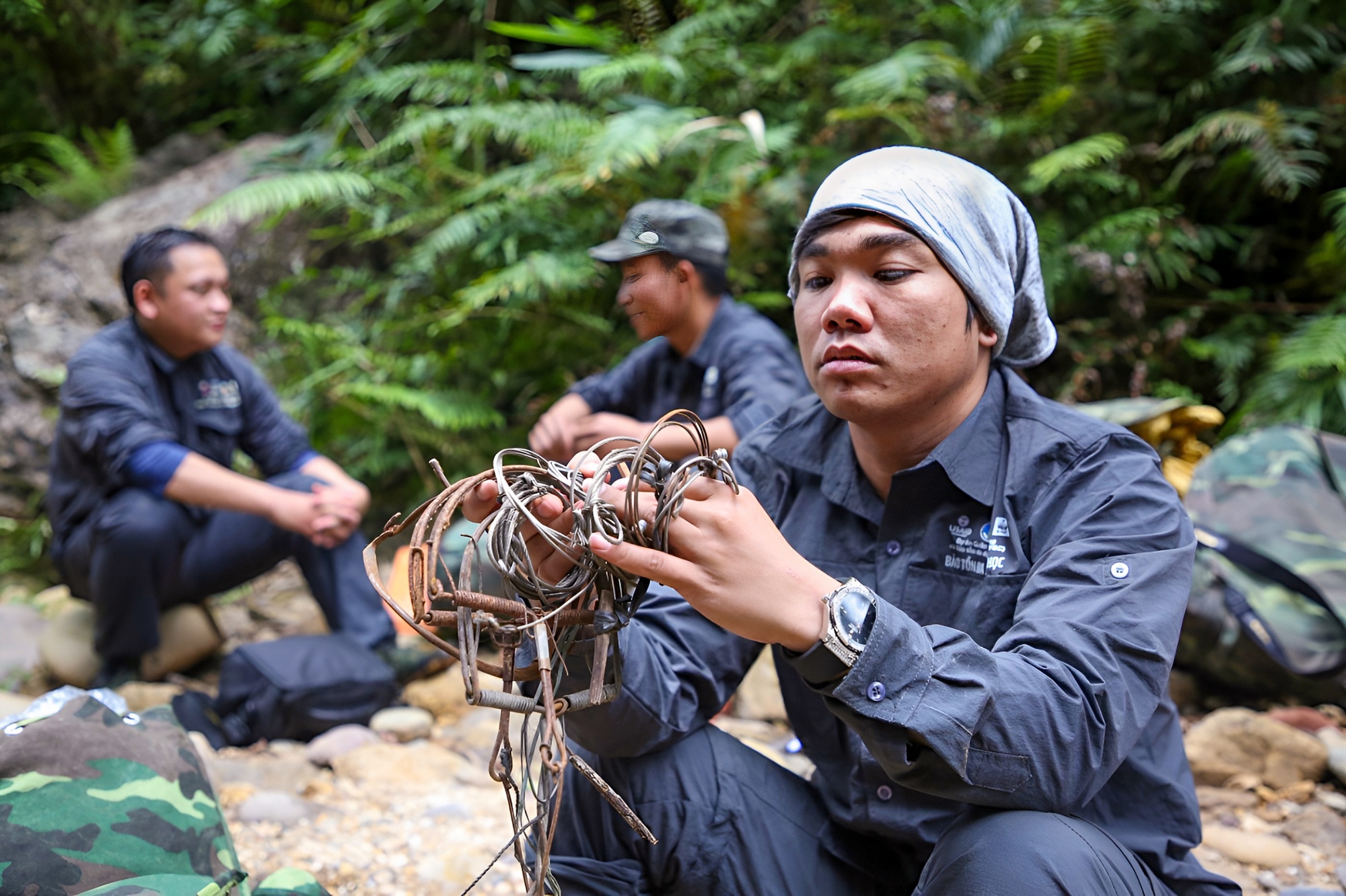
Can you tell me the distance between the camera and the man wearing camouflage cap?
3055 mm

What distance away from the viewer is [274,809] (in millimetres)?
2607

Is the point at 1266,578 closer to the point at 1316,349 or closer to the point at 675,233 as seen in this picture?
the point at 1316,349

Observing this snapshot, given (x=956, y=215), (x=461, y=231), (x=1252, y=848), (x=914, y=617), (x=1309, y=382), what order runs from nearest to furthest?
1. (x=956, y=215)
2. (x=914, y=617)
3. (x=1252, y=848)
4. (x=1309, y=382)
5. (x=461, y=231)

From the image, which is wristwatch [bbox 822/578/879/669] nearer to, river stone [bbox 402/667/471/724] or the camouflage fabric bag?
the camouflage fabric bag

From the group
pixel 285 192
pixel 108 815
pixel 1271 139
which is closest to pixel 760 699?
pixel 108 815

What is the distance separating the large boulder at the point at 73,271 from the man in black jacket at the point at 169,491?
6.93 feet

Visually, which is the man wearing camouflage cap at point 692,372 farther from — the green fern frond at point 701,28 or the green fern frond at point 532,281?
the green fern frond at point 701,28

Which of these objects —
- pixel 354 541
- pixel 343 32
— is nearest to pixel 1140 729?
pixel 354 541

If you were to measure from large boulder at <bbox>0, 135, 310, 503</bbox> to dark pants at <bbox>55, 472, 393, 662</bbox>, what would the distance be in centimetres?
219

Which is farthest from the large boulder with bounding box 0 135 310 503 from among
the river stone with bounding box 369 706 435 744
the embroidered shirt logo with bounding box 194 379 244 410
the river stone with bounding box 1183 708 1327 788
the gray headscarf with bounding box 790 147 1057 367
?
the river stone with bounding box 1183 708 1327 788

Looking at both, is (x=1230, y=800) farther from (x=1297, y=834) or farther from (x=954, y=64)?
(x=954, y=64)

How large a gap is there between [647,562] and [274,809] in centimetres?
202

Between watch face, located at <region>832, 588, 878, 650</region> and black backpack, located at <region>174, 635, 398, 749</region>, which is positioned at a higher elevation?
watch face, located at <region>832, 588, 878, 650</region>

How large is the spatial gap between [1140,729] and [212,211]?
16.7 ft
